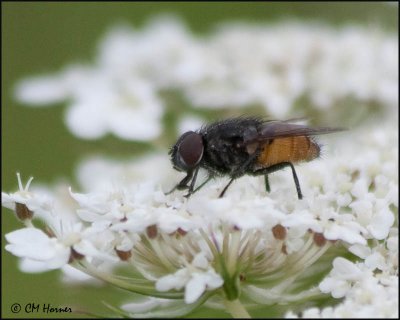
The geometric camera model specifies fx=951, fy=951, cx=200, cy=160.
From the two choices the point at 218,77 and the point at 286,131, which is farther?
the point at 218,77

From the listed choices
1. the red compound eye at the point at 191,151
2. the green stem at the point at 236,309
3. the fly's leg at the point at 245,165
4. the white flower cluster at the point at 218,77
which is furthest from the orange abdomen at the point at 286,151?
the white flower cluster at the point at 218,77

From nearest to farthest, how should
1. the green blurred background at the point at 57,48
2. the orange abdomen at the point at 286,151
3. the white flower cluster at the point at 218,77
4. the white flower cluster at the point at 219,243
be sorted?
1. the white flower cluster at the point at 219,243
2. the orange abdomen at the point at 286,151
3. the white flower cluster at the point at 218,77
4. the green blurred background at the point at 57,48

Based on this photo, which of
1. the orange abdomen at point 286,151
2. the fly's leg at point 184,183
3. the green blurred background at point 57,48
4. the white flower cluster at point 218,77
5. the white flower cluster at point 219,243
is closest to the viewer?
the white flower cluster at point 219,243

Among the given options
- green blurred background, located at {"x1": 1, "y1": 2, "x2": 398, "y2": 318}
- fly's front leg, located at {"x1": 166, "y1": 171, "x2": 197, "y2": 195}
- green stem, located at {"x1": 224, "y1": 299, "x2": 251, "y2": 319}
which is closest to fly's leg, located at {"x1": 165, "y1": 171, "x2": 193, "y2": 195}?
fly's front leg, located at {"x1": 166, "y1": 171, "x2": 197, "y2": 195}

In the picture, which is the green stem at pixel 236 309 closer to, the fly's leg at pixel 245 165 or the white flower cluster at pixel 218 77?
the fly's leg at pixel 245 165

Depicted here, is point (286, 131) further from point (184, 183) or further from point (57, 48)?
point (57, 48)

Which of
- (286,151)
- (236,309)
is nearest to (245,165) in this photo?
(286,151)

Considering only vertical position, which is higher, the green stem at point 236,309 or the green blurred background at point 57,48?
the green blurred background at point 57,48

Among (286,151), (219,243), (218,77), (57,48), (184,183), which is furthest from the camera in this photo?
(57,48)
